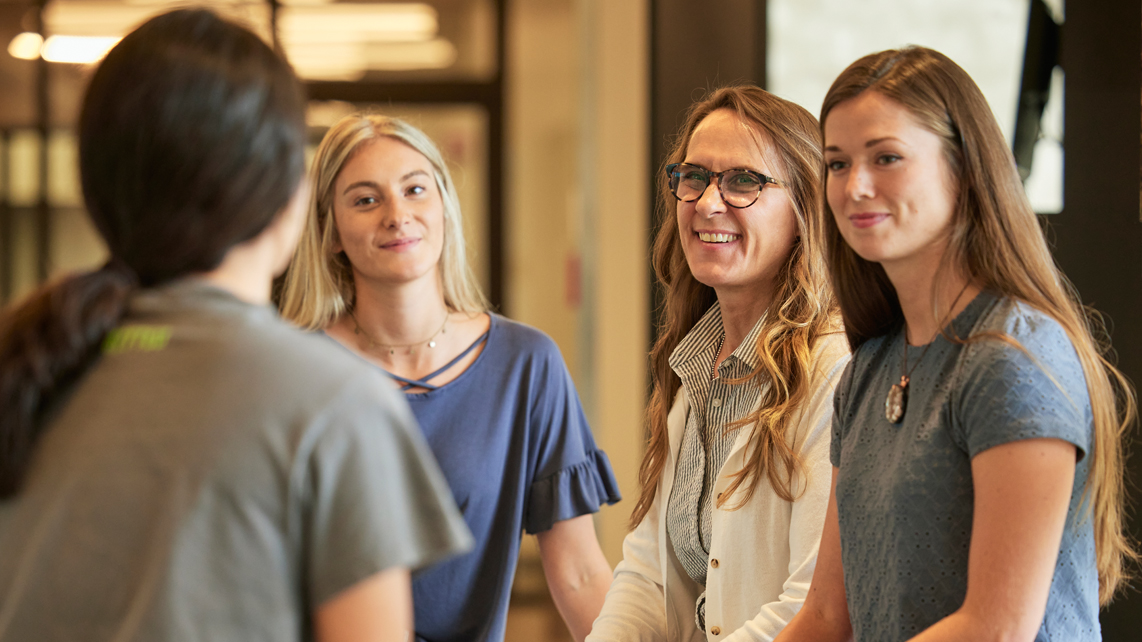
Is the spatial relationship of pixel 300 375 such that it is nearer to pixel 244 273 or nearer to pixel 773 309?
pixel 244 273

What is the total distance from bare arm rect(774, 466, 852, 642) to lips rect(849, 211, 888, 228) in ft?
1.24

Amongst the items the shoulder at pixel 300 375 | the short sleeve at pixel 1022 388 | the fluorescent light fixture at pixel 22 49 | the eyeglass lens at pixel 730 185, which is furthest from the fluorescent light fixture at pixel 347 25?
the shoulder at pixel 300 375

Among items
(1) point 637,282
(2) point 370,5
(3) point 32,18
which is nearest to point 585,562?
(1) point 637,282

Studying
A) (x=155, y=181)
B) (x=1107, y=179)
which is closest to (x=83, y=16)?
(x=1107, y=179)

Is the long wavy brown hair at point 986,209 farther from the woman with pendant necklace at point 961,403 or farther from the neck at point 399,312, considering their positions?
the neck at point 399,312

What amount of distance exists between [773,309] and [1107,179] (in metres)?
1.29

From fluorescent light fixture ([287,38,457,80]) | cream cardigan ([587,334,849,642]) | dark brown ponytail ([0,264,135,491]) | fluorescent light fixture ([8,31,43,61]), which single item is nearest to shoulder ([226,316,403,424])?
dark brown ponytail ([0,264,135,491])

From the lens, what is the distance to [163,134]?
2.36 feet

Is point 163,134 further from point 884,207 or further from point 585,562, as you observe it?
point 585,562

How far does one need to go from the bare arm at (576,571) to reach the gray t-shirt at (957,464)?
0.73 meters

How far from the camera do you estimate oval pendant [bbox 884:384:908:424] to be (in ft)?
3.68

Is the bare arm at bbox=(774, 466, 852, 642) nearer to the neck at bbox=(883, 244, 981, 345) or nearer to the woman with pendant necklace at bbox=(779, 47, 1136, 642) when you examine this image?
the woman with pendant necklace at bbox=(779, 47, 1136, 642)

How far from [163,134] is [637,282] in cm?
316

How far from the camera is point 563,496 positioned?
177cm
